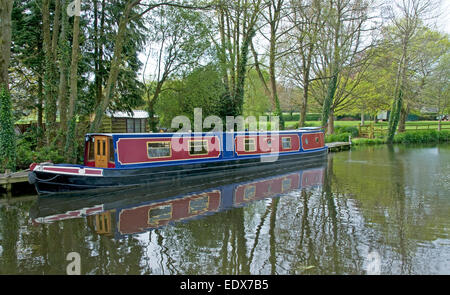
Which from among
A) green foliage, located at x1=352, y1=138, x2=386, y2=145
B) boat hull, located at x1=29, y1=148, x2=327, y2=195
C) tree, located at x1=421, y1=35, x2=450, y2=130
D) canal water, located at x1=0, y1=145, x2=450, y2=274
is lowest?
canal water, located at x1=0, y1=145, x2=450, y2=274

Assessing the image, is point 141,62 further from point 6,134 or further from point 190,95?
point 6,134

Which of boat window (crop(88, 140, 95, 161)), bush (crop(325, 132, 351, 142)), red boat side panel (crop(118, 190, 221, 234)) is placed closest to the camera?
red boat side panel (crop(118, 190, 221, 234))

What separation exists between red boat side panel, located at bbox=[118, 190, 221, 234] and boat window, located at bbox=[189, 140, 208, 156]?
285 cm

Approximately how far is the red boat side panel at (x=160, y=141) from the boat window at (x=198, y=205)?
2.55m

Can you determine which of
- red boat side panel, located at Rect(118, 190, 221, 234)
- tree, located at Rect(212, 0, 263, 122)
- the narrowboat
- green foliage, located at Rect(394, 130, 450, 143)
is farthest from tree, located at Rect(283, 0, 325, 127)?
red boat side panel, located at Rect(118, 190, 221, 234)

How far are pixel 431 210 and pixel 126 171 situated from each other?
8.34 m

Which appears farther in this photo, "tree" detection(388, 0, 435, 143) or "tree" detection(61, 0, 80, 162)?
"tree" detection(388, 0, 435, 143)

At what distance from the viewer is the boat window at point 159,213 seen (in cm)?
743

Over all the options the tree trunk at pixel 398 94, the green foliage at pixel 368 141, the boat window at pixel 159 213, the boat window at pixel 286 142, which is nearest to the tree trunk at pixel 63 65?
the boat window at pixel 159 213

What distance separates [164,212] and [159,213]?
5.5 inches

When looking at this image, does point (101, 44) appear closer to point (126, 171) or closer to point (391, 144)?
point (126, 171)

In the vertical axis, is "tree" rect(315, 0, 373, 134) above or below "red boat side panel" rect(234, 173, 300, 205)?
above

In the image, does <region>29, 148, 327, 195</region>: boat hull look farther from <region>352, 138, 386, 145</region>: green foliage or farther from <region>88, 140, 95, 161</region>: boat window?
<region>352, 138, 386, 145</region>: green foliage

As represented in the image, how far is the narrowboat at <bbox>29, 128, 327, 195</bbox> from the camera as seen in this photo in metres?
9.37
